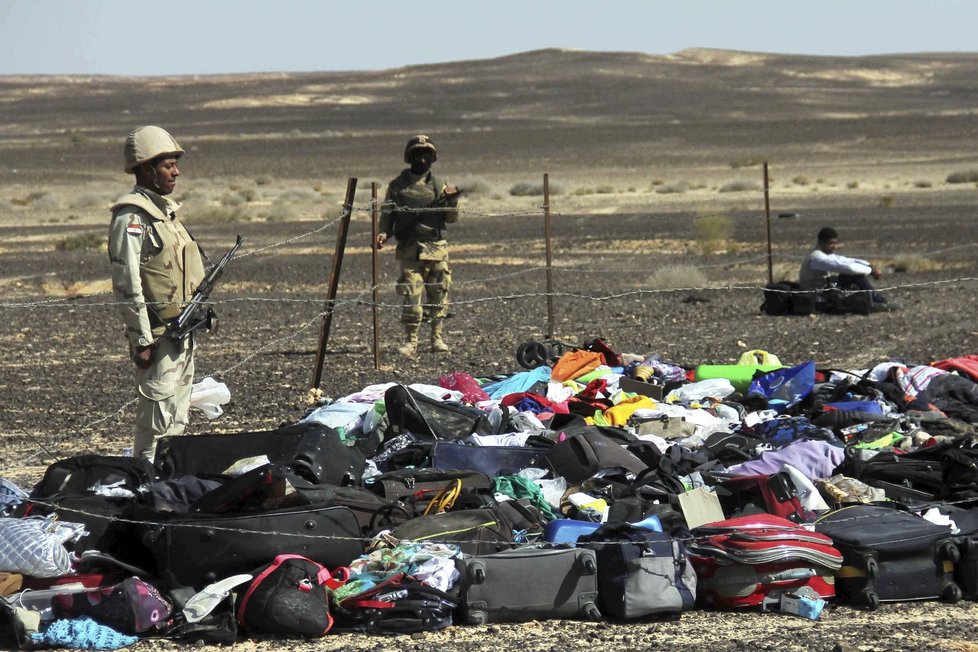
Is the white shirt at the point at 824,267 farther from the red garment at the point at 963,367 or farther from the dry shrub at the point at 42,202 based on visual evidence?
the dry shrub at the point at 42,202

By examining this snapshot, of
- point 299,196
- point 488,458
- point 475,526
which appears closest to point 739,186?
point 299,196

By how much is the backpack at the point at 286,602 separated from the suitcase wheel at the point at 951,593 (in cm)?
257

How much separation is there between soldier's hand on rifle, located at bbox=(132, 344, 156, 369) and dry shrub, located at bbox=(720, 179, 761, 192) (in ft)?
116

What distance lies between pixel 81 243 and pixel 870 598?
2304 cm

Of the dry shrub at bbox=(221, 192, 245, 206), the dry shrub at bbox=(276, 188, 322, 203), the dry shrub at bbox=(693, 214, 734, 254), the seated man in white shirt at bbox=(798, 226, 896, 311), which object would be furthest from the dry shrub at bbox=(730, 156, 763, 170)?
the seated man in white shirt at bbox=(798, 226, 896, 311)

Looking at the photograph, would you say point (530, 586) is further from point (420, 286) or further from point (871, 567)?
point (420, 286)

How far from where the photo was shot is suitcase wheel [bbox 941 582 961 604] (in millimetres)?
5613

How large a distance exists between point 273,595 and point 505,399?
3426 mm

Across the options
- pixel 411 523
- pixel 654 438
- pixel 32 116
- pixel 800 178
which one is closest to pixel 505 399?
pixel 654 438

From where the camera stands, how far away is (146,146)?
21.1 ft

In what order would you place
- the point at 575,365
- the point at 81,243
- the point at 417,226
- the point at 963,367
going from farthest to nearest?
the point at 81,243 → the point at 417,226 → the point at 575,365 → the point at 963,367

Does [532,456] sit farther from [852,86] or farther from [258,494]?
[852,86]

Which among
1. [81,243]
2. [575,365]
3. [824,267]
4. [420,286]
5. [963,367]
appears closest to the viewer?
[963,367]

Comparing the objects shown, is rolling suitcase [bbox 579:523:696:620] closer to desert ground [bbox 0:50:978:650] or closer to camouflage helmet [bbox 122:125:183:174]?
desert ground [bbox 0:50:978:650]
